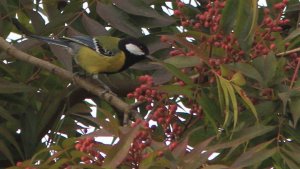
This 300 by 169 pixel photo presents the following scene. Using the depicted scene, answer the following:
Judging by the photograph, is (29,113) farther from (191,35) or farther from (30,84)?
(191,35)

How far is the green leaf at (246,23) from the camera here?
2.74m

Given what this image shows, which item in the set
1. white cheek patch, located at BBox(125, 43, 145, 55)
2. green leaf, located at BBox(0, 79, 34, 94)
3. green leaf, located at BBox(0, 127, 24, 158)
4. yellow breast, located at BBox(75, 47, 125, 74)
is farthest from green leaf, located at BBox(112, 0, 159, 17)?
yellow breast, located at BBox(75, 47, 125, 74)

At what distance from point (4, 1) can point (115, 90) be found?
0.61 m

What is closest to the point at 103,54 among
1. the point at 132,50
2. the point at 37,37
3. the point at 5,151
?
the point at 132,50

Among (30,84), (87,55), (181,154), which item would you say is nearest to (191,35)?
(181,154)

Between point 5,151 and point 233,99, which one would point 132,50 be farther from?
point 233,99

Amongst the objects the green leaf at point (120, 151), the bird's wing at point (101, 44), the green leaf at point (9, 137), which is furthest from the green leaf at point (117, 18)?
the green leaf at point (120, 151)

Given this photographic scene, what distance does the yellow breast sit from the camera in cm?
450

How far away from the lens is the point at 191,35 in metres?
2.89

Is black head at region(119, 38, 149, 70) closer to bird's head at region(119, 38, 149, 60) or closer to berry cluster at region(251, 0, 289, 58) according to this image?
bird's head at region(119, 38, 149, 60)

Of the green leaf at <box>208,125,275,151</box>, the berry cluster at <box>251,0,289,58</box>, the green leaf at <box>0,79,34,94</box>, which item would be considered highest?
the green leaf at <box>0,79,34,94</box>

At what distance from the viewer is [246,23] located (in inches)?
109

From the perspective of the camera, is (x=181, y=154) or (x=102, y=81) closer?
(x=181, y=154)

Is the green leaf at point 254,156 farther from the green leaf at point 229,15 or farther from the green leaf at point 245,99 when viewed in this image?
the green leaf at point 229,15
